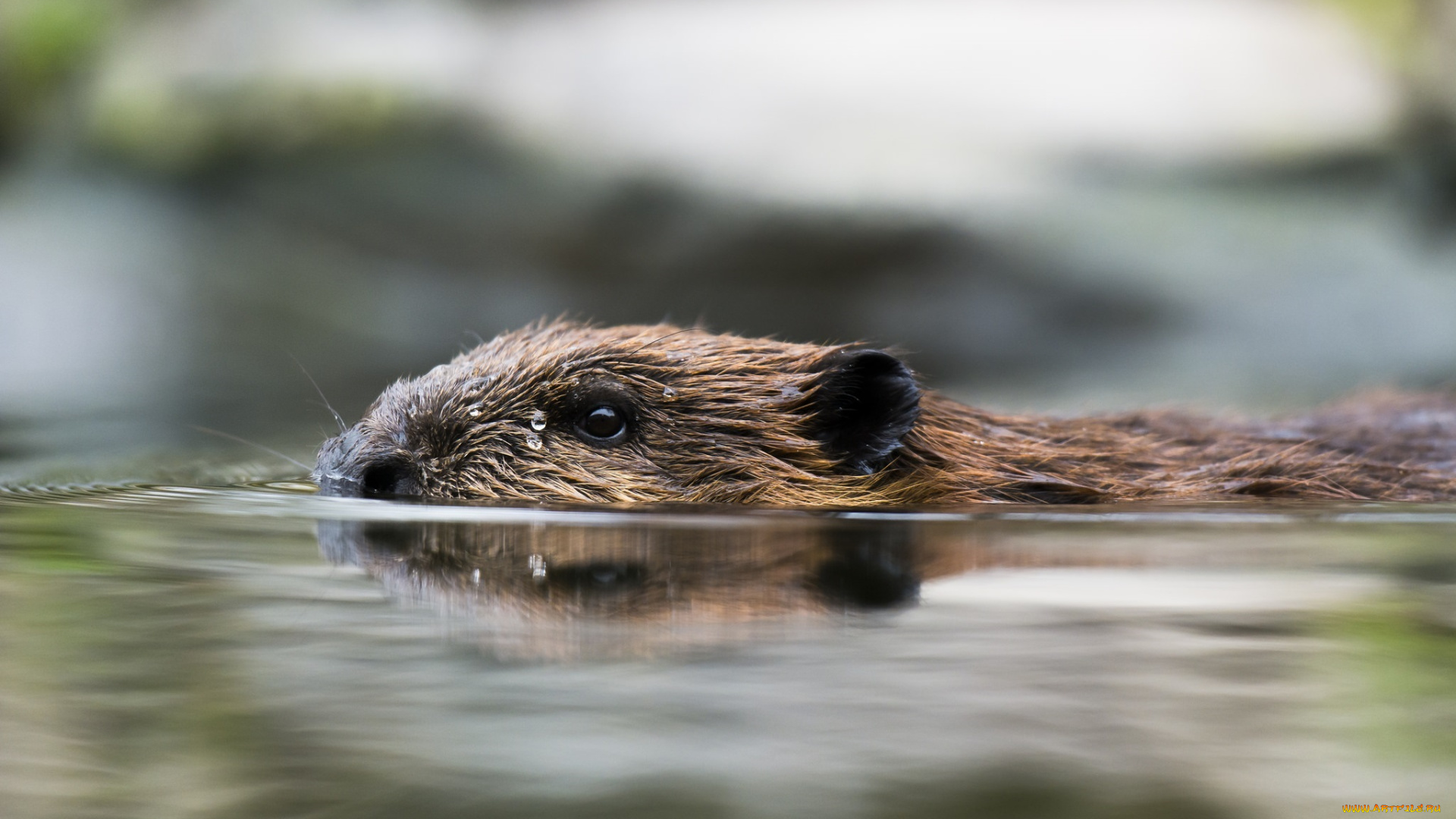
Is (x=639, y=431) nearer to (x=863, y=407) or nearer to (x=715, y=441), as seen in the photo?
(x=715, y=441)

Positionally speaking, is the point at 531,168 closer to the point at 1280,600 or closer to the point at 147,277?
the point at 147,277

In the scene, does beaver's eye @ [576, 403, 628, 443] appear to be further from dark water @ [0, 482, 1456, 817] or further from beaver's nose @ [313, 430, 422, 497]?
dark water @ [0, 482, 1456, 817]

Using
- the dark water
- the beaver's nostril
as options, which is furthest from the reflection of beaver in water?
the dark water

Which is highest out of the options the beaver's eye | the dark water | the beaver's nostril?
the beaver's eye

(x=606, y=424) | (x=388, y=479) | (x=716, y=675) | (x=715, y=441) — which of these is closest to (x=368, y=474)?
(x=388, y=479)

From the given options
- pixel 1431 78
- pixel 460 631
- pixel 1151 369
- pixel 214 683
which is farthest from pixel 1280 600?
pixel 1431 78
